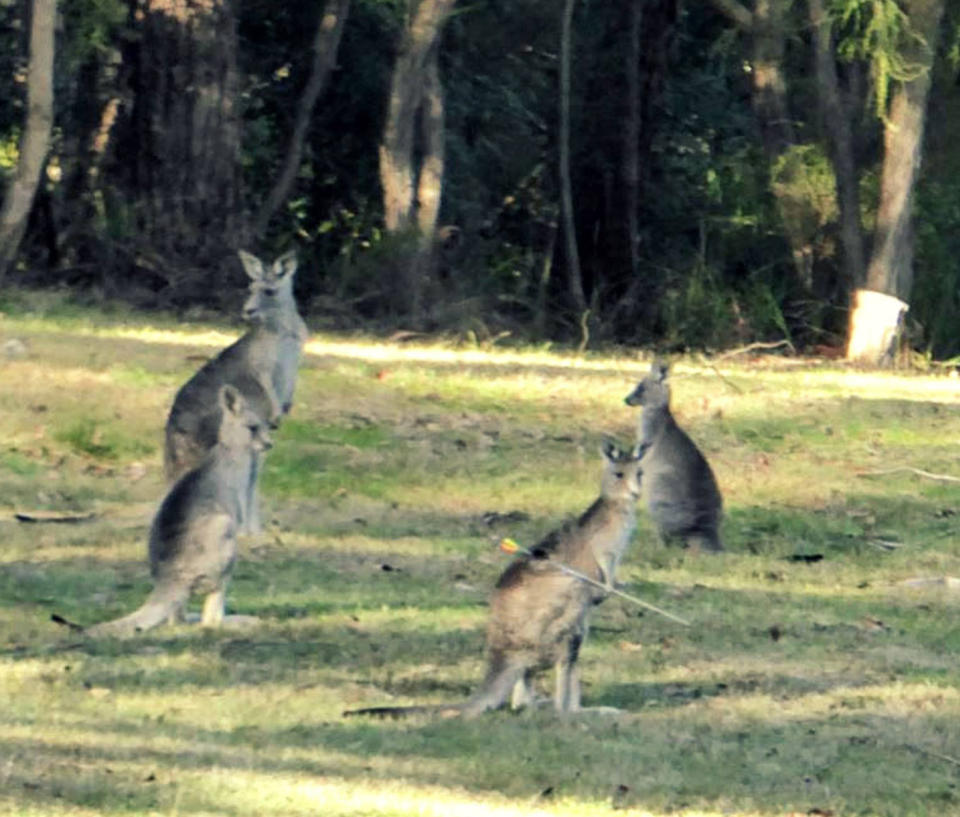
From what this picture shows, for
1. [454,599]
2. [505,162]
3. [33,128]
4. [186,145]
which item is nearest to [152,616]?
[454,599]

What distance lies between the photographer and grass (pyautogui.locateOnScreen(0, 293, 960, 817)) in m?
7.34

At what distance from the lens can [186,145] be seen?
21.8 m

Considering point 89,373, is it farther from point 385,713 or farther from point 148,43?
point 385,713

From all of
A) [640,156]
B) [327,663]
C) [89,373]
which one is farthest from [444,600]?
[640,156]

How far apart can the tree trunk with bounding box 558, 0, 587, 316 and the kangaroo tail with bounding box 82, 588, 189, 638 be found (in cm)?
1765

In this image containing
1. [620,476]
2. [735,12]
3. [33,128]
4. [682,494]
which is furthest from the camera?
[735,12]

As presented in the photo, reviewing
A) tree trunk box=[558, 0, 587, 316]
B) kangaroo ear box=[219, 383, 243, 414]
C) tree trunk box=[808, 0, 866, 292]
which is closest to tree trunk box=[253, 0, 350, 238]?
tree trunk box=[558, 0, 587, 316]

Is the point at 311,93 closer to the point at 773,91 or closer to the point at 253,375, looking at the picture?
the point at 773,91

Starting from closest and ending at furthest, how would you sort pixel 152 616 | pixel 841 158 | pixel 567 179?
pixel 152 616 → pixel 841 158 → pixel 567 179

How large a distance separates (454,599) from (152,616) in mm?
1793

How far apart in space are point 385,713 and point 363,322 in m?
14.4

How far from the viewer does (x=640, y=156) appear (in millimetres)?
29234

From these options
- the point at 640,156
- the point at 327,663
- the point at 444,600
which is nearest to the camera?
the point at 327,663

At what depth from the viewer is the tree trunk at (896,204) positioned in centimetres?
2231
